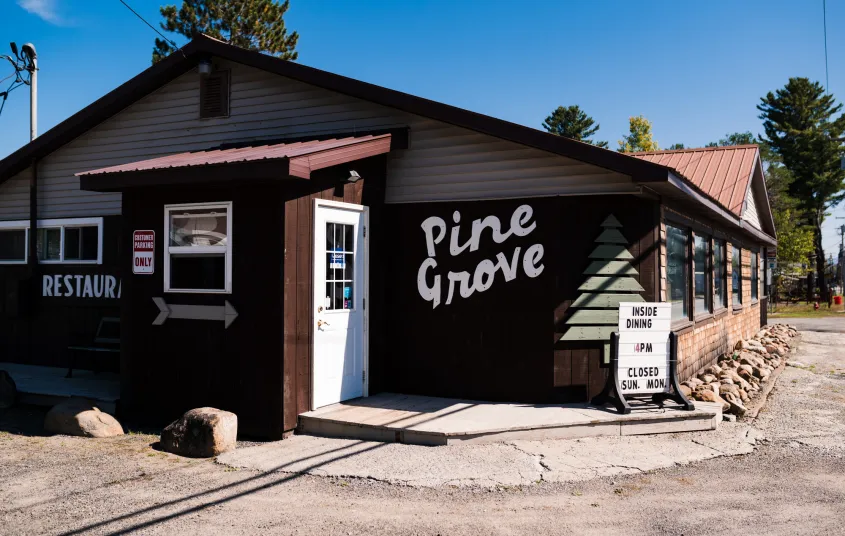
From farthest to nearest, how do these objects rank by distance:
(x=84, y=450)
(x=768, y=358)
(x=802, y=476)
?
(x=768, y=358)
(x=84, y=450)
(x=802, y=476)

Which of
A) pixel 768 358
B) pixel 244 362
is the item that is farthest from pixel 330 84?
pixel 768 358

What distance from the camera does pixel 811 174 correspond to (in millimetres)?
43781

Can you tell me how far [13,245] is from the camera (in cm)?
1171

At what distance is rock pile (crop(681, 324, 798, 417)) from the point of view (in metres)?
8.52

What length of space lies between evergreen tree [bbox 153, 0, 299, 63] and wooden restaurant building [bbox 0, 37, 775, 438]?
20.5 meters

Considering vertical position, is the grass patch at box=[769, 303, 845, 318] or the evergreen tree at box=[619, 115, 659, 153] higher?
the evergreen tree at box=[619, 115, 659, 153]

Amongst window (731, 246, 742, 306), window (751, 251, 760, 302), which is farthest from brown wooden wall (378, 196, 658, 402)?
window (751, 251, 760, 302)

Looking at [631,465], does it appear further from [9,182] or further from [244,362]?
[9,182]

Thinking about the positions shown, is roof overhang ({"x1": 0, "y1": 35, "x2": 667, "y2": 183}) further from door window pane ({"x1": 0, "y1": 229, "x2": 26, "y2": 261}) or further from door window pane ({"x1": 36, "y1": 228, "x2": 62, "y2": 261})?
door window pane ({"x1": 36, "y1": 228, "x2": 62, "y2": 261})

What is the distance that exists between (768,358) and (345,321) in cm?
942

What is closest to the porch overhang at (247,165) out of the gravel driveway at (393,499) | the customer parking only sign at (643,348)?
the gravel driveway at (393,499)

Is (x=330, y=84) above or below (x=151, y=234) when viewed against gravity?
above

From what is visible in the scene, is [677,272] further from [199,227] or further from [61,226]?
[61,226]

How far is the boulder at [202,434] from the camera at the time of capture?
6.59 metres
